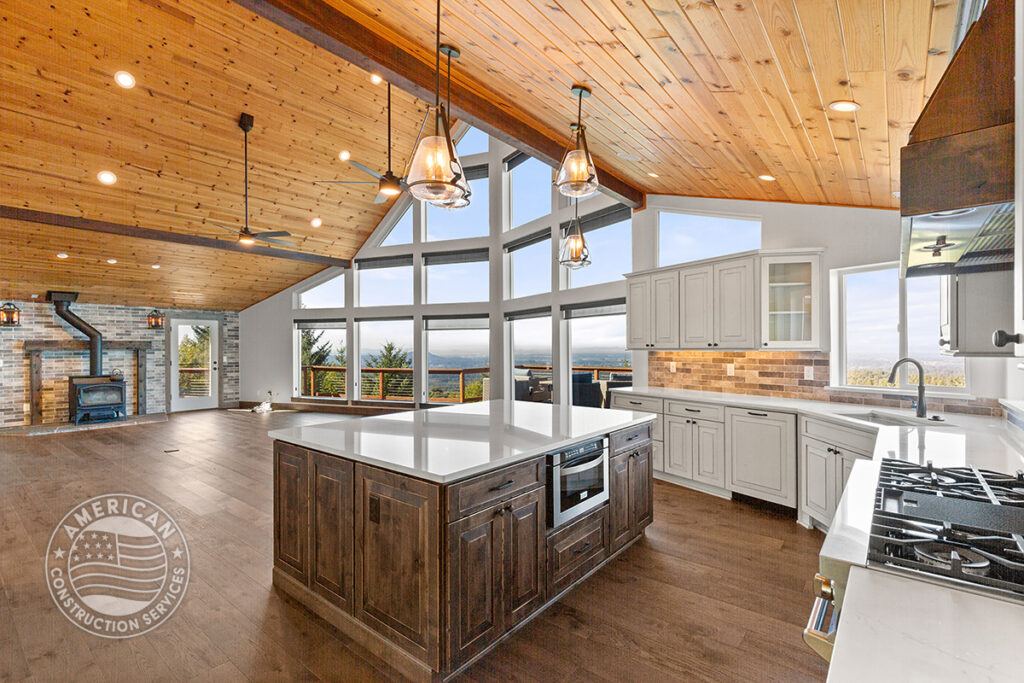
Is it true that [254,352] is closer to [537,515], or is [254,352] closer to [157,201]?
[157,201]

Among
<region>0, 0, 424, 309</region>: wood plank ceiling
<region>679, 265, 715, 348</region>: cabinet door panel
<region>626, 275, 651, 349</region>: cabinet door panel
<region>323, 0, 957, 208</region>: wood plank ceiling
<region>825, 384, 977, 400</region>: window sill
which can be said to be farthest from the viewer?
<region>626, 275, 651, 349</region>: cabinet door panel

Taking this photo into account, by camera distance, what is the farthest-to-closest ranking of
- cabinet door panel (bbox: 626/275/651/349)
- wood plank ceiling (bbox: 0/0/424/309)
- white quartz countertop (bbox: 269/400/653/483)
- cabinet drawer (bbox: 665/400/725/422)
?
cabinet door panel (bbox: 626/275/651/349) < wood plank ceiling (bbox: 0/0/424/309) < cabinet drawer (bbox: 665/400/725/422) < white quartz countertop (bbox: 269/400/653/483)

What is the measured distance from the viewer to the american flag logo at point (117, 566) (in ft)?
8.72

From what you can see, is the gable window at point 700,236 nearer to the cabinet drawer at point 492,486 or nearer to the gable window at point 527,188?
the gable window at point 527,188

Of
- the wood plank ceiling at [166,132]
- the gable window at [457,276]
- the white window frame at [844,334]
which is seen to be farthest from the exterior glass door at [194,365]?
the white window frame at [844,334]

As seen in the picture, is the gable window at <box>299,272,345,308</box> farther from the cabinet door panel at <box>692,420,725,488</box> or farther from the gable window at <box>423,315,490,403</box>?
the cabinet door panel at <box>692,420,725,488</box>

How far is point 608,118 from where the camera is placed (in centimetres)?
319

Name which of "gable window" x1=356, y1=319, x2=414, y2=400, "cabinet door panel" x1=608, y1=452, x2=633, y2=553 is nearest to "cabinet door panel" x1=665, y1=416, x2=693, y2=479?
"cabinet door panel" x1=608, y1=452, x2=633, y2=553

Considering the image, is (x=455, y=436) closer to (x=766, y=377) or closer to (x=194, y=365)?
(x=766, y=377)

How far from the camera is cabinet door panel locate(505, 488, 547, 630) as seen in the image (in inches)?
85.2

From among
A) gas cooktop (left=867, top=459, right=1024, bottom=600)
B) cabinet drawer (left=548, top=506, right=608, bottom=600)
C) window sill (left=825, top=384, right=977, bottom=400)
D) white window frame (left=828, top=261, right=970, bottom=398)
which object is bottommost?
cabinet drawer (left=548, top=506, right=608, bottom=600)

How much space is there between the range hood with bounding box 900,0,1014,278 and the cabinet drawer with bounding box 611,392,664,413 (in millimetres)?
3369

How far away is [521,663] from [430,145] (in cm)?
243

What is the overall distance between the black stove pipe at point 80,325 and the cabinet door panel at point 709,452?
9883mm
